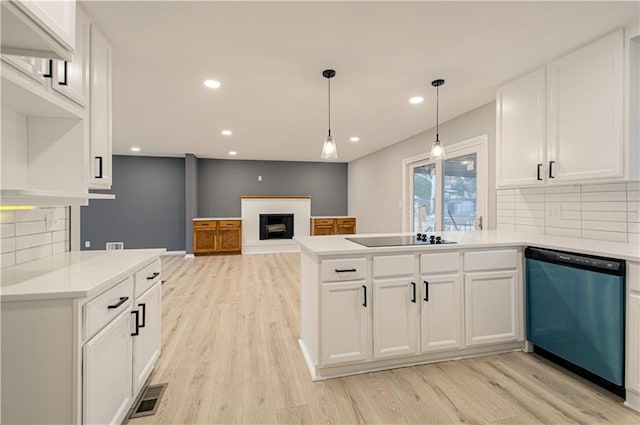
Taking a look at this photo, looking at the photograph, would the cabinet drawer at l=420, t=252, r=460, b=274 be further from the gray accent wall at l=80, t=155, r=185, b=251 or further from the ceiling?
the gray accent wall at l=80, t=155, r=185, b=251

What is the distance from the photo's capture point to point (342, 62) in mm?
2453

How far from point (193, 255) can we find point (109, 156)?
17.2ft

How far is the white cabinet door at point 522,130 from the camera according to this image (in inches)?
98.8

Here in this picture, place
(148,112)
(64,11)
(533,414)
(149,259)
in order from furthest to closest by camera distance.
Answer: (148,112)
(149,259)
(533,414)
(64,11)

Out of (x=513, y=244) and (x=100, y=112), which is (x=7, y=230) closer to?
(x=100, y=112)

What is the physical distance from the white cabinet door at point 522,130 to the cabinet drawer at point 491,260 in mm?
703

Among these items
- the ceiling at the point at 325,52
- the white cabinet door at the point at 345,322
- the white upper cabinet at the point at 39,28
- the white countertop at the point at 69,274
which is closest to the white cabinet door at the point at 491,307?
the white cabinet door at the point at 345,322

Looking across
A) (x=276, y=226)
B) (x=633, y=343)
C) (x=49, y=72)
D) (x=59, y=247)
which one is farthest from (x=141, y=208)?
(x=633, y=343)

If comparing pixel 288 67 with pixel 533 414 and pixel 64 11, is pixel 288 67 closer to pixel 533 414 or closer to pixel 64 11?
pixel 64 11

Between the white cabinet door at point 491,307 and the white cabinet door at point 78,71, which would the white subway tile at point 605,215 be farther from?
the white cabinet door at point 78,71

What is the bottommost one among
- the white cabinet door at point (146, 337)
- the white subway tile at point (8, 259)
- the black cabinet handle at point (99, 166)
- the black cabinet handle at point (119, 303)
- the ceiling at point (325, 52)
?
the white cabinet door at point (146, 337)

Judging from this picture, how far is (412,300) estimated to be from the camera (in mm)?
2172

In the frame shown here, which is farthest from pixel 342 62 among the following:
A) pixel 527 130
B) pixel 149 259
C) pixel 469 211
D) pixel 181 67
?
pixel 469 211

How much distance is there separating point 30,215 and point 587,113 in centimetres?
376
